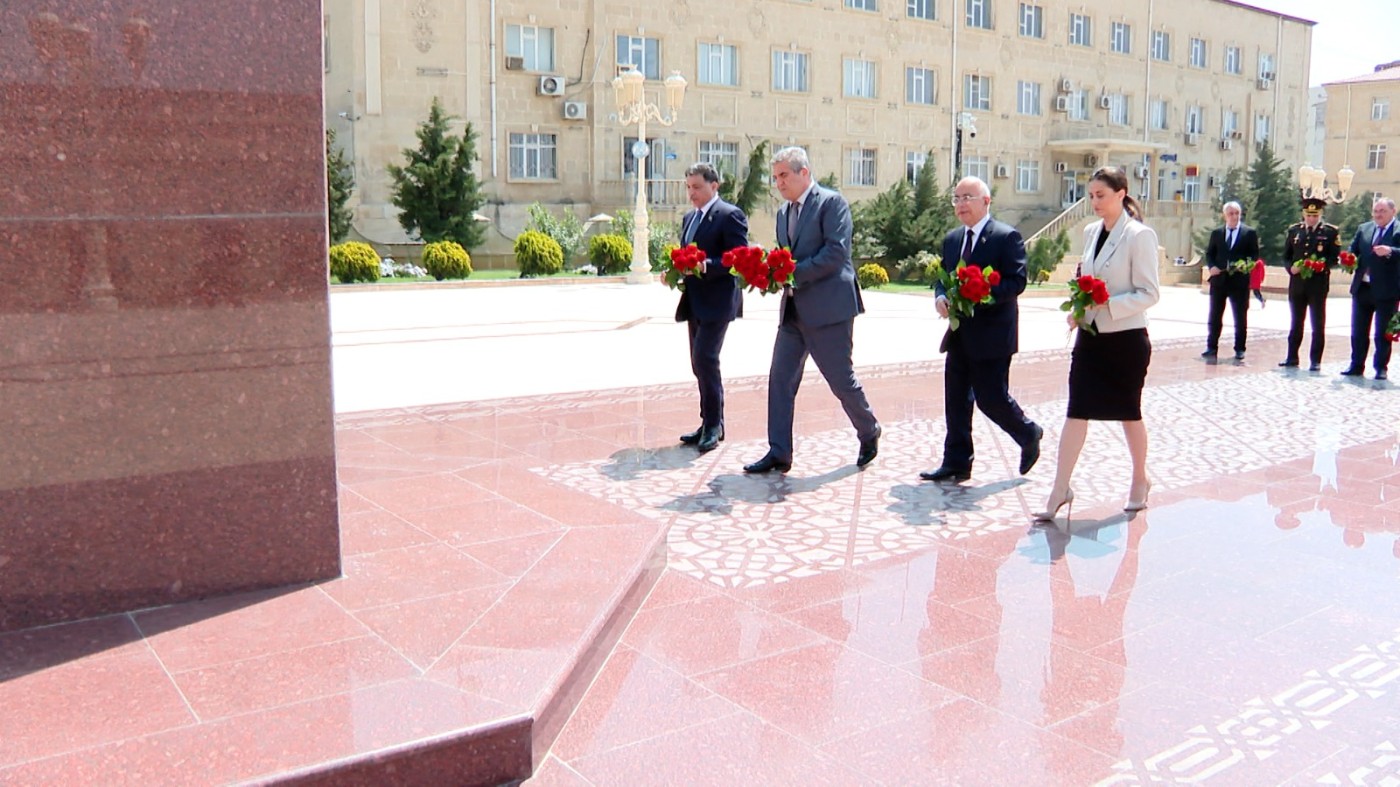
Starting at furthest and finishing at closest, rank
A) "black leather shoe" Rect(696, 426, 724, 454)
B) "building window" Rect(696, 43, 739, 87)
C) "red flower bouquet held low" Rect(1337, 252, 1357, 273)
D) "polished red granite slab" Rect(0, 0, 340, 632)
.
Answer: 1. "building window" Rect(696, 43, 739, 87)
2. "red flower bouquet held low" Rect(1337, 252, 1357, 273)
3. "black leather shoe" Rect(696, 426, 724, 454)
4. "polished red granite slab" Rect(0, 0, 340, 632)

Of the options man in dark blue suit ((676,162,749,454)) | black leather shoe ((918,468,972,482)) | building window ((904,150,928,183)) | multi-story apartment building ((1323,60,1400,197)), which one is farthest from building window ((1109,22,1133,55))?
black leather shoe ((918,468,972,482))

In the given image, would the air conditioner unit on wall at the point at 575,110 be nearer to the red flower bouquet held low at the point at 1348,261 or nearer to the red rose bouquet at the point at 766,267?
the red flower bouquet held low at the point at 1348,261

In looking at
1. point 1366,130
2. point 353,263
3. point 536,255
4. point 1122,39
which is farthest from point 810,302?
point 1366,130

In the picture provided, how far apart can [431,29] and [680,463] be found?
26753mm

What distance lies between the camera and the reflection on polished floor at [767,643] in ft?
11.6

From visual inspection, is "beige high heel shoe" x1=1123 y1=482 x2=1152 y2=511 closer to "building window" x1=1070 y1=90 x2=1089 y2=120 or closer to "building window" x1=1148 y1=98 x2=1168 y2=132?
"building window" x1=1070 y1=90 x2=1089 y2=120

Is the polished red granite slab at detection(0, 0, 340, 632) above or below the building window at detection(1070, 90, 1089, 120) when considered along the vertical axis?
below

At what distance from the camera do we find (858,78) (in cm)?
3972

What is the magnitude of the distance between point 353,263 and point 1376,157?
56589 mm

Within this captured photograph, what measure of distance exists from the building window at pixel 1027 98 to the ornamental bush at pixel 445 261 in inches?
1010

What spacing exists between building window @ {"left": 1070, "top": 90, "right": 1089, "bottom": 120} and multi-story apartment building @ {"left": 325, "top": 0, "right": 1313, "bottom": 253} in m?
0.09

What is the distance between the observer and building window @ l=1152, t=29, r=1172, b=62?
48.3 metres

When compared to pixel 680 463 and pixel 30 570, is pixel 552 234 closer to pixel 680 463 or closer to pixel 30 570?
pixel 680 463

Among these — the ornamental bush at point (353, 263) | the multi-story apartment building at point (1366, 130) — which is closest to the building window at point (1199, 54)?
the multi-story apartment building at point (1366, 130)
